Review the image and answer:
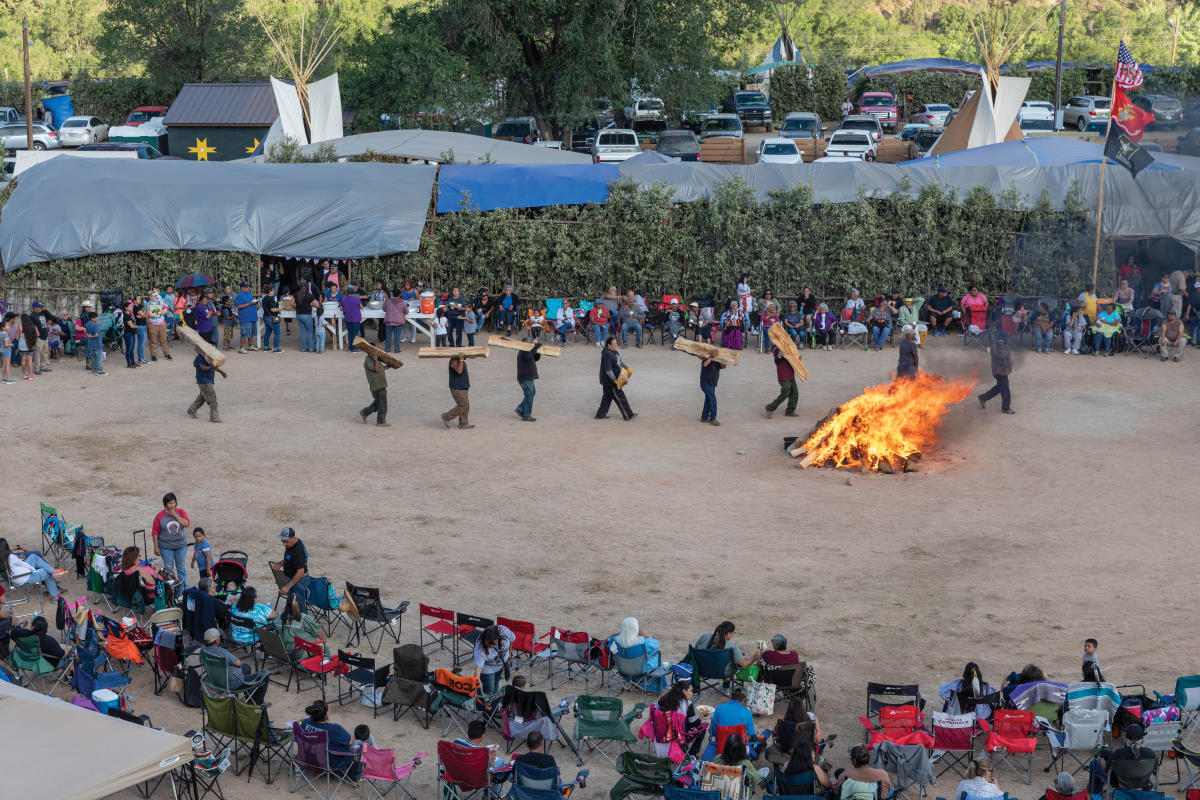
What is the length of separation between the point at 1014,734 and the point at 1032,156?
26446mm

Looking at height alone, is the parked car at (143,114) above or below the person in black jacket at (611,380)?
above

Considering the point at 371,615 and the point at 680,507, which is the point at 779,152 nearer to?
the point at 680,507

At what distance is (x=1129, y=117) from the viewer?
2852 cm

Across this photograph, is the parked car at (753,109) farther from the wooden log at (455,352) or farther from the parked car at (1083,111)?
the wooden log at (455,352)

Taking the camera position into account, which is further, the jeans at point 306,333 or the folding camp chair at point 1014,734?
the jeans at point 306,333

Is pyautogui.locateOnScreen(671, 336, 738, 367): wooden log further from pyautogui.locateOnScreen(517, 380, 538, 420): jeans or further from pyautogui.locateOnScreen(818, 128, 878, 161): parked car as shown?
pyautogui.locateOnScreen(818, 128, 878, 161): parked car

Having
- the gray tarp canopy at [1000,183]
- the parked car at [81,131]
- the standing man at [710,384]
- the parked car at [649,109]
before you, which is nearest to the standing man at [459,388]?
the standing man at [710,384]

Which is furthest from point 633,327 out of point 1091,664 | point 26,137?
point 26,137

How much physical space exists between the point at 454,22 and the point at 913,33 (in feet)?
186

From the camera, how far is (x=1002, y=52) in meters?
40.8

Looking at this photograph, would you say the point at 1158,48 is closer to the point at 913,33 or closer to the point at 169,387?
the point at 913,33

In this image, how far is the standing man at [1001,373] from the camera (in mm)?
22000

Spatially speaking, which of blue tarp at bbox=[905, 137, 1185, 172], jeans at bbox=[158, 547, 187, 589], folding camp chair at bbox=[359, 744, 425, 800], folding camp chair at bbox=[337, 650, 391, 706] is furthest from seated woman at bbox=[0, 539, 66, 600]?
blue tarp at bbox=[905, 137, 1185, 172]

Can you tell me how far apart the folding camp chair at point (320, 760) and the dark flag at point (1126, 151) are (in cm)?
2407
